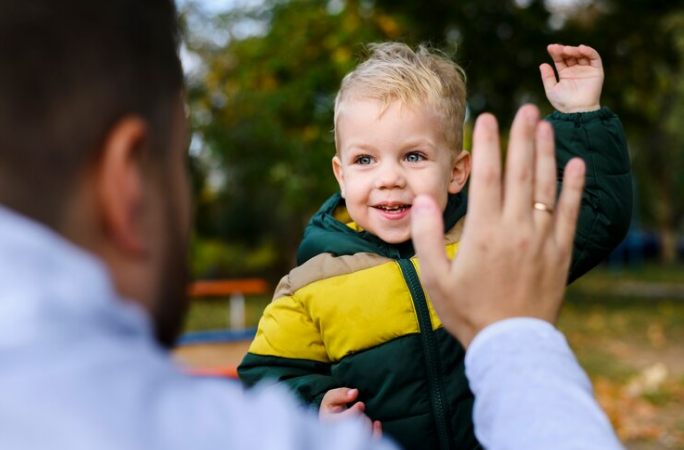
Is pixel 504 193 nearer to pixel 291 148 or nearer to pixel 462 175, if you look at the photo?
pixel 462 175

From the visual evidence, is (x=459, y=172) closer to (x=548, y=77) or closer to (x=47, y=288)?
(x=548, y=77)

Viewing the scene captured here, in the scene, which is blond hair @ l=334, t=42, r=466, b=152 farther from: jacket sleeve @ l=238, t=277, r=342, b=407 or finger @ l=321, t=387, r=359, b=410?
finger @ l=321, t=387, r=359, b=410

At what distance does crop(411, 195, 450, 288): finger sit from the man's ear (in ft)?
1.16

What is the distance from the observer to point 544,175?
1002 millimetres

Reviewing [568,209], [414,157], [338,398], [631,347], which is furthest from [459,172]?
[631,347]

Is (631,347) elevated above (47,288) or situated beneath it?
situated beneath

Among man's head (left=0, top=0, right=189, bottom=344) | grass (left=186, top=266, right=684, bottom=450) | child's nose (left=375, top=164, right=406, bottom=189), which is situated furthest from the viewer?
grass (left=186, top=266, right=684, bottom=450)

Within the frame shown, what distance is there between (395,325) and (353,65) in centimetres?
704

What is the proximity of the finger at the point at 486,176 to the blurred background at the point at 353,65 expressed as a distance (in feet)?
18.0

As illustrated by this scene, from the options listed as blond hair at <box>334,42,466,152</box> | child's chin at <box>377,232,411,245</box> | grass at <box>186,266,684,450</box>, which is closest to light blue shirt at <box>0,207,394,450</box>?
child's chin at <box>377,232,411,245</box>

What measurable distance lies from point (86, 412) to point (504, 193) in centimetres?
56

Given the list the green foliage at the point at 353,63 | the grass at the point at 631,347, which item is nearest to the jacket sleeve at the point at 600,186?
the grass at the point at 631,347

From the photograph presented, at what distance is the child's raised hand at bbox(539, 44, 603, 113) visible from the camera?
1.74 metres

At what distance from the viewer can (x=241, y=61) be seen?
1630cm
